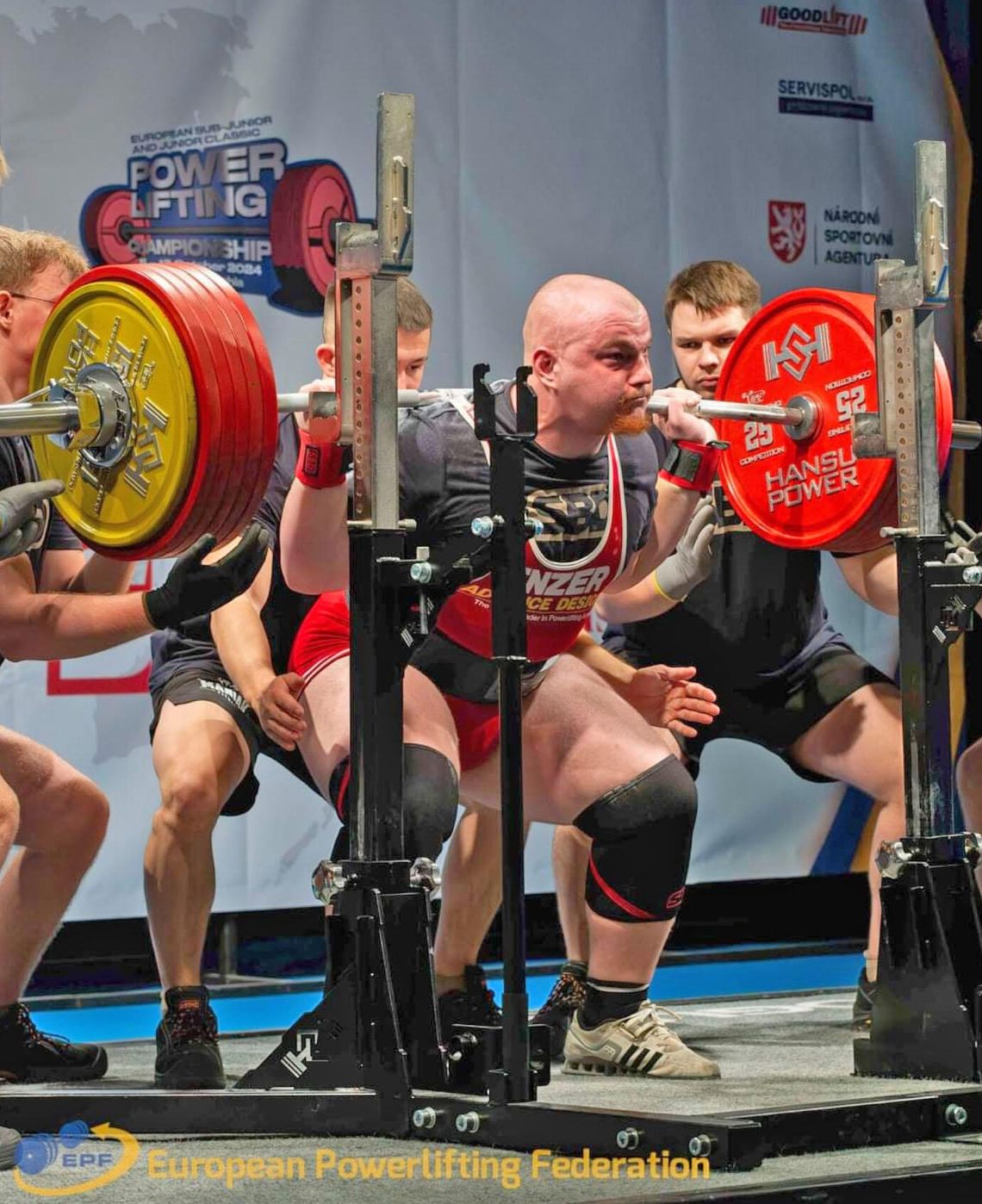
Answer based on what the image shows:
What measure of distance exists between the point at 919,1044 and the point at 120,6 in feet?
11.4

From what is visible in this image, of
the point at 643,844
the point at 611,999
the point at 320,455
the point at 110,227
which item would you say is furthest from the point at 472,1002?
the point at 110,227

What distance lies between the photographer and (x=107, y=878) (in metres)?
5.75

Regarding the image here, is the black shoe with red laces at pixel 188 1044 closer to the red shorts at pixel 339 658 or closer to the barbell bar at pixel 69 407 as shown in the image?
the red shorts at pixel 339 658

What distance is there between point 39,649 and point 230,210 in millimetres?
2131

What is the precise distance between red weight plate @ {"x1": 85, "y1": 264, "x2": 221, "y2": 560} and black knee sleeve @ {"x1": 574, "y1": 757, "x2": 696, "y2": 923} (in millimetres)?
1082

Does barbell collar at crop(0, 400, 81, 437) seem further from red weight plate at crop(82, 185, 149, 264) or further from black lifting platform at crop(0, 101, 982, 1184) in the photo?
red weight plate at crop(82, 185, 149, 264)

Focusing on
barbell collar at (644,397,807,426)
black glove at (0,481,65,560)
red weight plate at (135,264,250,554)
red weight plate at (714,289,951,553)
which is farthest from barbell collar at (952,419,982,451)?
black glove at (0,481,65,560)

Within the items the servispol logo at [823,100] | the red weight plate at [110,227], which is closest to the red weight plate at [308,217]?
the red weight plate at [110,227]

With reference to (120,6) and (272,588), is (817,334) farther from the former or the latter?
(120,6)

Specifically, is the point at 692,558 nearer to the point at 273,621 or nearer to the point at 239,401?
the point at 273,621

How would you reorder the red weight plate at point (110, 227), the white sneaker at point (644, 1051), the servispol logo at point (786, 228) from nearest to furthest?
the white sneaker at point (644, 1051) < the red weight plate at point (110, 227) < the servispol logo at point (786, 228)

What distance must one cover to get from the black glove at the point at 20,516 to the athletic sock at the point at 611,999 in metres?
1.63

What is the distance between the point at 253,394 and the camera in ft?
12.0

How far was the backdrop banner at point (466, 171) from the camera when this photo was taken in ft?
18.8
